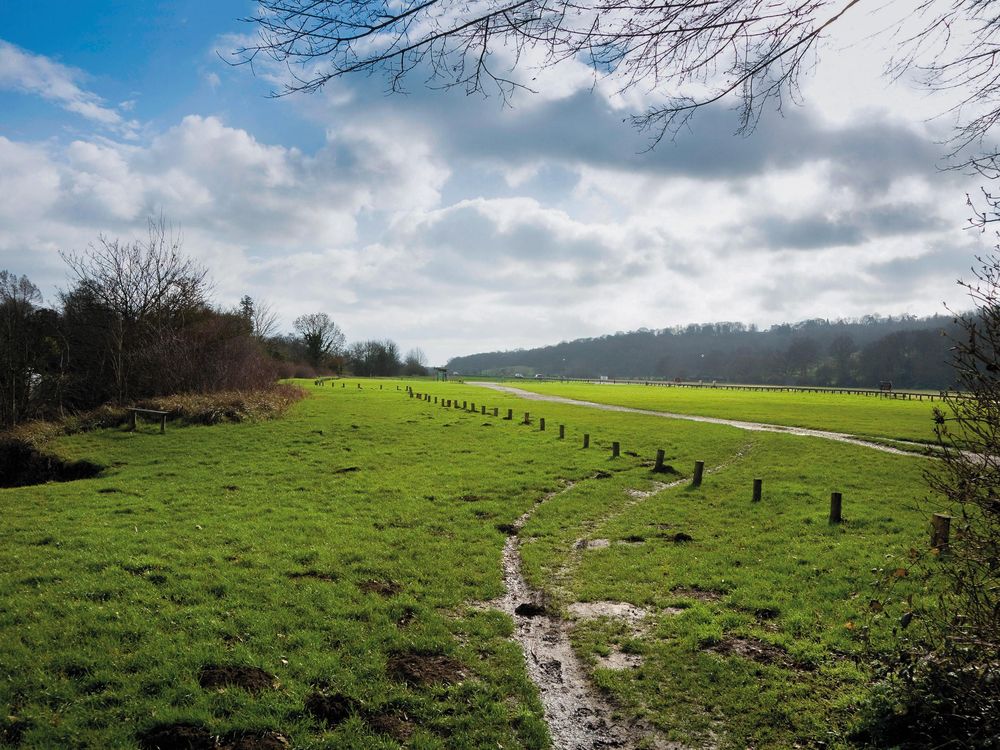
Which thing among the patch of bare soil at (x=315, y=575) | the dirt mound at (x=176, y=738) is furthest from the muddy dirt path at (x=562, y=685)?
the dirt mound at (x=176, y=738)

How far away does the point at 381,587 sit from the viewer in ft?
27.5

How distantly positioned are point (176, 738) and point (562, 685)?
3672mm

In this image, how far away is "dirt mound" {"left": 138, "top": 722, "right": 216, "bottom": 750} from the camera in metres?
4.67

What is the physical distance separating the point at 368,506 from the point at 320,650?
7298 millimetres

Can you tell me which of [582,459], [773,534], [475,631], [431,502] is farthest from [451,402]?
[475,631]

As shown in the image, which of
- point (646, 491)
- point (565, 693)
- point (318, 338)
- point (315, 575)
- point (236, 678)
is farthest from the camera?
point (318, 338)

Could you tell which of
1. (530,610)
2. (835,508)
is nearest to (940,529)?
(835,508)

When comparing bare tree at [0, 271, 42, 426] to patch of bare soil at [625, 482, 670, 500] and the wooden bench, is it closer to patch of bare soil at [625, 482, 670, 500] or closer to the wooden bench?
the wooden bench

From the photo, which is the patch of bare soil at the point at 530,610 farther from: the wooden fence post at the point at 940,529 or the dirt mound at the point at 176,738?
the wooden fence post at the point at 940,529

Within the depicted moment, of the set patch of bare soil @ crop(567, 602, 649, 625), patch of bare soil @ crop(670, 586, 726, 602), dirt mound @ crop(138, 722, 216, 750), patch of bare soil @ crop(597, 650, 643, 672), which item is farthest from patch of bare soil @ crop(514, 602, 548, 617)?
dirt mound @ crop(138, 722, 216, 750)

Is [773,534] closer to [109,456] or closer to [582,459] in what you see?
[582,459]

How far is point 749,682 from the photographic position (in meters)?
5.84

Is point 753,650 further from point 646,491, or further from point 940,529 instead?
point 646,491

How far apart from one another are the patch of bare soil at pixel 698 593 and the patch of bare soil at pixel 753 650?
130cm
